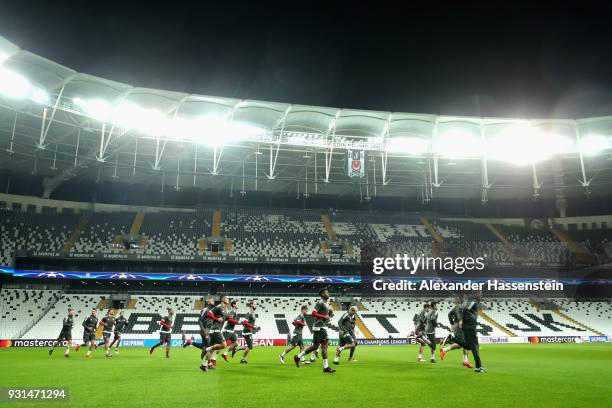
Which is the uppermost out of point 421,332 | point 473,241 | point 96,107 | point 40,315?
point 96,107

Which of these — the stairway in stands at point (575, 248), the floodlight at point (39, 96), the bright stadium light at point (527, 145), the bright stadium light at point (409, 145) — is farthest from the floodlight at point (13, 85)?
the stairway in stands at point (575, 248)

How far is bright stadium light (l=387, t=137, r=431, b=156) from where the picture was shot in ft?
131

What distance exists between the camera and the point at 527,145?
40656 mm

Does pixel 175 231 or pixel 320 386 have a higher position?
pixel 175 231

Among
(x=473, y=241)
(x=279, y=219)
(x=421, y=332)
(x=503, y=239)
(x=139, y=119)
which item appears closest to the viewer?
(x=421, y=332)

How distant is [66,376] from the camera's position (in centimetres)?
1302

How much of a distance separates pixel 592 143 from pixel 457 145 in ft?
35.8

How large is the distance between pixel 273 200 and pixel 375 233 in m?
11.8

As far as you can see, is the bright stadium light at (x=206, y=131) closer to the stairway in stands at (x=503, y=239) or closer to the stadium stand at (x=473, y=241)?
the stadium stand at (x=473, y=241)

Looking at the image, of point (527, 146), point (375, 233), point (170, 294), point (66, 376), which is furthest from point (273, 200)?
point (66, 376)

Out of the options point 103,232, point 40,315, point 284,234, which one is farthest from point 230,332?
point 103,232

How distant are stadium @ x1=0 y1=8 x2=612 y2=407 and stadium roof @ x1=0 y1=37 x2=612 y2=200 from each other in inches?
6.7

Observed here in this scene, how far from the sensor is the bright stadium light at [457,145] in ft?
133

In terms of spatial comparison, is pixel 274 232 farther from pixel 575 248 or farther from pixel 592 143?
pixel 575 248
